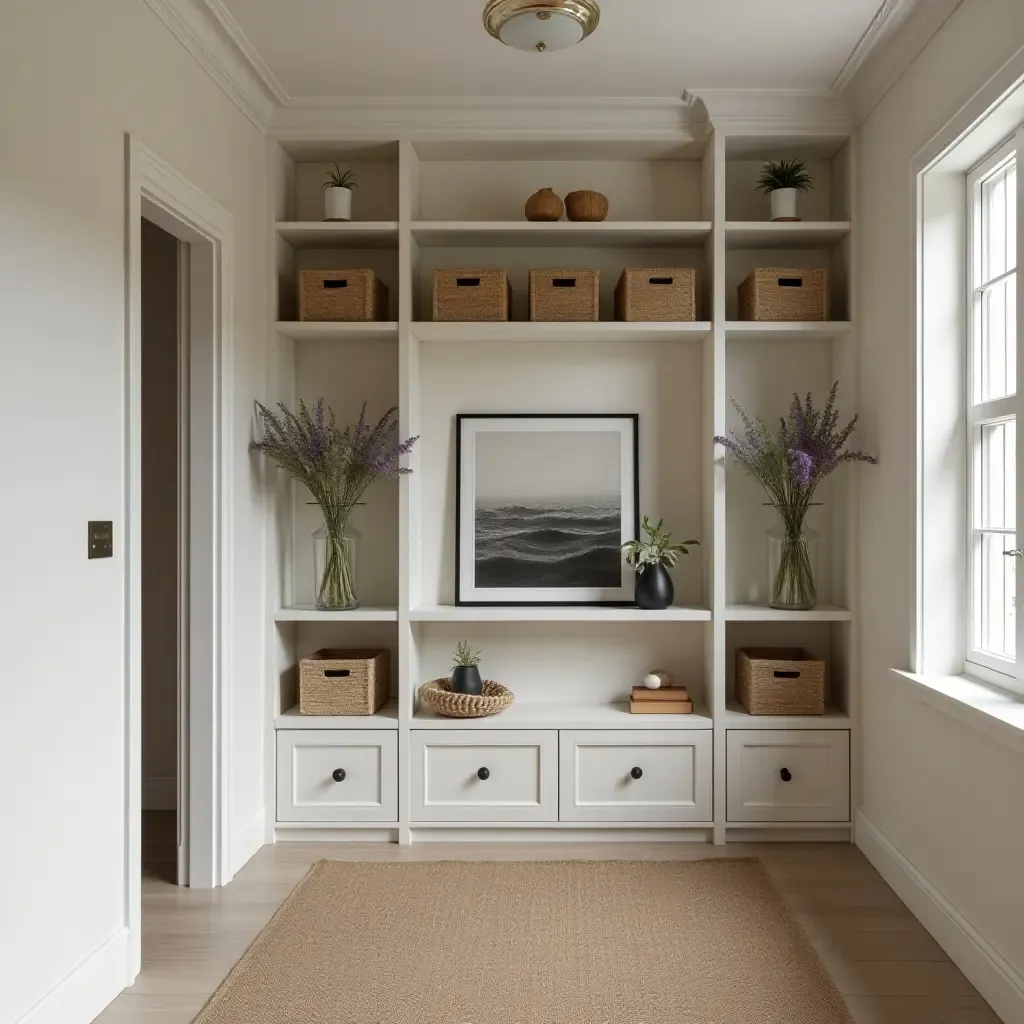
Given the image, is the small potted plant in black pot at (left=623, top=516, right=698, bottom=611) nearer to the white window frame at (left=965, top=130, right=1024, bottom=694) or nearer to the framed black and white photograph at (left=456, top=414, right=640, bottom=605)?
the framed black and white photograph at (left=456, top=414, right=640, bottom=605)

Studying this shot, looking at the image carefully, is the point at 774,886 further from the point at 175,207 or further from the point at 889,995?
the point at 175,207

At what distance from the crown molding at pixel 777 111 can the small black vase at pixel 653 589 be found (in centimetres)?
166

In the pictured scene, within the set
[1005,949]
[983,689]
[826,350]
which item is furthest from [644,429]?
[1005,949]

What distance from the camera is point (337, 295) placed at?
3605 mm

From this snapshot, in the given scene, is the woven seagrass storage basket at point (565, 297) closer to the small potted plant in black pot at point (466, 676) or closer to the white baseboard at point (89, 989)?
the small potted plant in black pot at point (466, 676)

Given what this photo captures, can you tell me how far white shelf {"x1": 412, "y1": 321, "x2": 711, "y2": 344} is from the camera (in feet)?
11.7

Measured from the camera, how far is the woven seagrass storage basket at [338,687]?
3588 mm

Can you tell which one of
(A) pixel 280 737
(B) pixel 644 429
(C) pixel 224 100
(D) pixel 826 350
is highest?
(C) pixel 224 100

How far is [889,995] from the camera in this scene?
2447 millimetres

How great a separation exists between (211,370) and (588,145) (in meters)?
1.69

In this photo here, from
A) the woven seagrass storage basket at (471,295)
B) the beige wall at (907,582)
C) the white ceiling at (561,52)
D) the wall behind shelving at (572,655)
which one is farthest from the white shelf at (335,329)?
the beige wall at (907,582)

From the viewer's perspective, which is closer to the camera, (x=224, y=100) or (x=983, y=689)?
(x=983, y=689)

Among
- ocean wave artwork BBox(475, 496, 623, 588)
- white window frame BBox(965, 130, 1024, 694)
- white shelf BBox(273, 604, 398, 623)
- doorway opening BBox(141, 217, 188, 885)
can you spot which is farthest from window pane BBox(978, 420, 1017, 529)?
doorway opening BBox(141, 217, 188, 885)

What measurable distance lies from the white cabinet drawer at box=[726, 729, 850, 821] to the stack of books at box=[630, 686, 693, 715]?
7.7 inches
